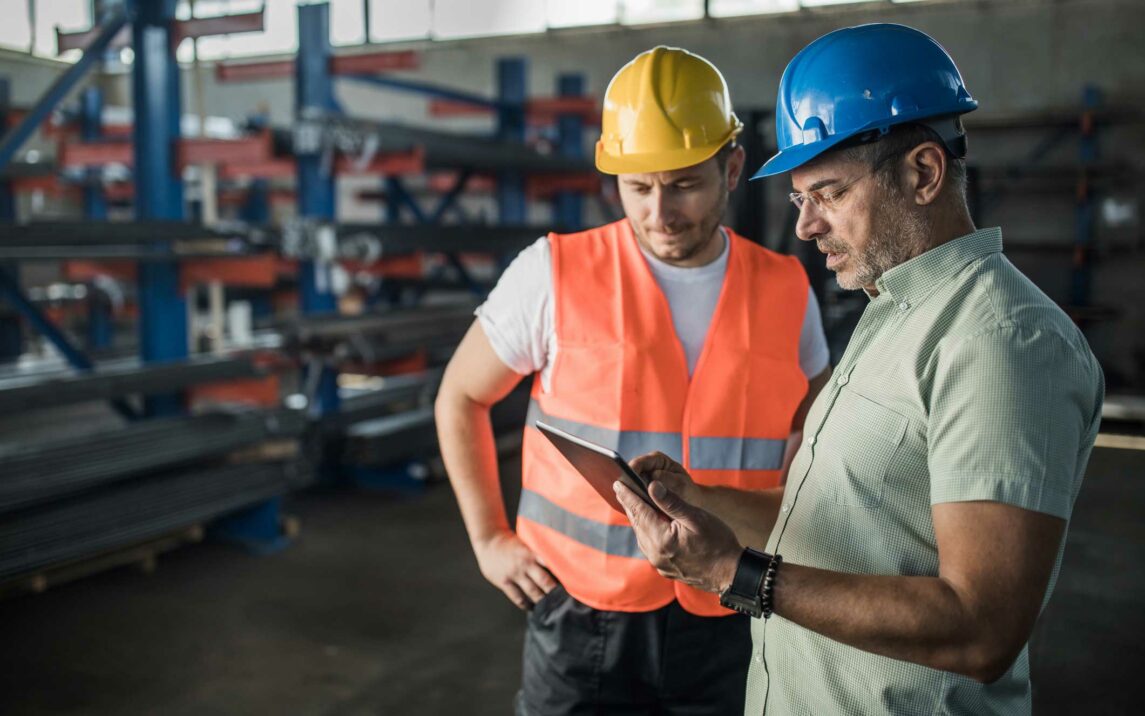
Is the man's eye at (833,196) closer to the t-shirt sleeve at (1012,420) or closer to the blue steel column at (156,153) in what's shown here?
the t-shirt sleeve at (1012,420)

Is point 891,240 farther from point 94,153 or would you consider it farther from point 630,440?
point 94,153

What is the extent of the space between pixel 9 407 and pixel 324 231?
1.83 meters

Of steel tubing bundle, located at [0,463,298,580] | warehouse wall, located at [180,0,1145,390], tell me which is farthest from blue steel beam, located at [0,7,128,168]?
warehouse wall, located at [180,0,1145,390]

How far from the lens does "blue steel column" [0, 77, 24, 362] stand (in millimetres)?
7535

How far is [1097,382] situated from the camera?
1.16 metres

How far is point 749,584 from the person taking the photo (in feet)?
3.90

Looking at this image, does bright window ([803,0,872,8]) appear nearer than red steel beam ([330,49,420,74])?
No

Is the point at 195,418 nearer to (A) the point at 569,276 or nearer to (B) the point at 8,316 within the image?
(A) the point at 569,276

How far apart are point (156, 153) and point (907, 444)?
186 inches

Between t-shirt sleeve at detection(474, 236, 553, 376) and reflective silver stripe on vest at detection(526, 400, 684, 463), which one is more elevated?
t-shirt sleeve at detection(474, 236, 553, 376)

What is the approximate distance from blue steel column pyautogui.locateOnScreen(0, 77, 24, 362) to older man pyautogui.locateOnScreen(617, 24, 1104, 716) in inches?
304

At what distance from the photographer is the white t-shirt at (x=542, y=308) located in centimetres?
199

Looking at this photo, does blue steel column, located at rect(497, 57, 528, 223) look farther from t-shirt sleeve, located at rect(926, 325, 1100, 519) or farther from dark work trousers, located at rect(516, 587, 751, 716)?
t-shirt sleeve, located at rect(926, 325, 1100, 519)

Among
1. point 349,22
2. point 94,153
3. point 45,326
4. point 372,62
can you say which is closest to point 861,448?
point 45,326
